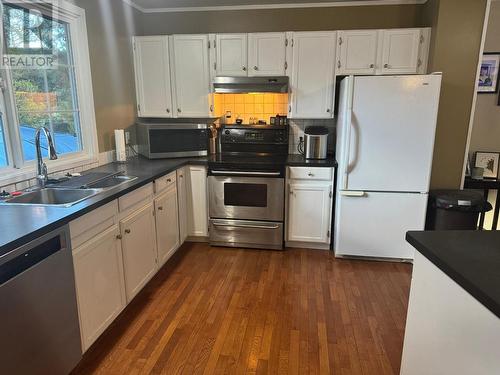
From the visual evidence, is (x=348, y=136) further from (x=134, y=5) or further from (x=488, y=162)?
(x=134, y=5)

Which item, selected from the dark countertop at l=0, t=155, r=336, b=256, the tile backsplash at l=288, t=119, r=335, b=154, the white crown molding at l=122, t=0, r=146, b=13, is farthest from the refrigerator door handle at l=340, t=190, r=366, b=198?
the white crown molding at l=122, t=0, r=146, b=13

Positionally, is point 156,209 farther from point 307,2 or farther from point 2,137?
point 307,2

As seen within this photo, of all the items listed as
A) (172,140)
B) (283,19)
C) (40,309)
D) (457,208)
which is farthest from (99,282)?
(283,19)

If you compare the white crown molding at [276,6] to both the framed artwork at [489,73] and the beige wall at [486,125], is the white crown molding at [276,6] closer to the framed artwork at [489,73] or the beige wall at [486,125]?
the framed artwork at [489,73]

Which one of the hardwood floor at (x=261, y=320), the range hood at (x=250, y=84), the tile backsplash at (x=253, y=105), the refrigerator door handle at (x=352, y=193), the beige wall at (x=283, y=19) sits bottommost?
the hardwood floor at (x=261, y=320)

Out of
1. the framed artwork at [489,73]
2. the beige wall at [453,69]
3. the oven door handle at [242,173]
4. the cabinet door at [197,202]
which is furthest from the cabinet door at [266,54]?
the framed artwork at [489,73]

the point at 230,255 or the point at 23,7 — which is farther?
the point at 230,255

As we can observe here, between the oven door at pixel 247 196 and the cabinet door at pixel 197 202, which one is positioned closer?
the oven door at pixel 247 196

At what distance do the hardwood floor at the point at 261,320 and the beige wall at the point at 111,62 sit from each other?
59.2 inches

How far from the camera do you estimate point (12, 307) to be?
1.33 m

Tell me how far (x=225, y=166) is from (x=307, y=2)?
6.30ft

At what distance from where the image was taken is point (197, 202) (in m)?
3.49

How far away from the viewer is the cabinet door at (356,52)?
3.21 m

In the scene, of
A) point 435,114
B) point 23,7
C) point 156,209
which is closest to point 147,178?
point 156,209
